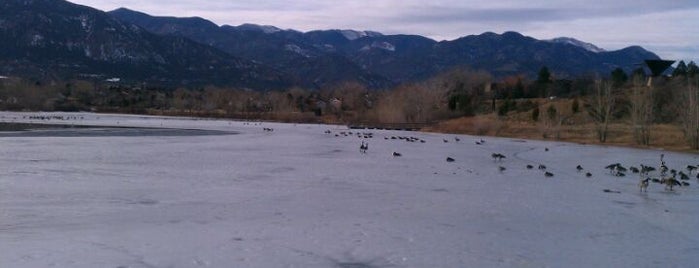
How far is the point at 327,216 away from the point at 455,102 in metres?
77.5

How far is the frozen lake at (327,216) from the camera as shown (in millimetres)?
11133

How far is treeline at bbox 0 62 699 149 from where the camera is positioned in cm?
5716

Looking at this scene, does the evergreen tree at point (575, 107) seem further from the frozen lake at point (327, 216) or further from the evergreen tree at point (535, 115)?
the frozen lake at point (327, 216)

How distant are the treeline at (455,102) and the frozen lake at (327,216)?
29593mm

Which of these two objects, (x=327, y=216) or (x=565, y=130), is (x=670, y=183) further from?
(x=565, y=130)

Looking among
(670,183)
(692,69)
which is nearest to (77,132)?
(670,183)

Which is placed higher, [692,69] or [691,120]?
[692,69]

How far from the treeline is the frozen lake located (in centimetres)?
2959

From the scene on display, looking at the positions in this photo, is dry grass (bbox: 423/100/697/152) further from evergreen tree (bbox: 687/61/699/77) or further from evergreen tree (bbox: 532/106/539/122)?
evergreen tree (bbox: 687/61/699/77)

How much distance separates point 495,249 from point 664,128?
5035 cm


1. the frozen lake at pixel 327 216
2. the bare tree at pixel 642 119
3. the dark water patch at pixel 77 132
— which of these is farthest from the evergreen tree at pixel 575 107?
the frozen lake at pixel 327 216

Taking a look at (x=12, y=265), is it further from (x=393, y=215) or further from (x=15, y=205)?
(x=393, y=215)

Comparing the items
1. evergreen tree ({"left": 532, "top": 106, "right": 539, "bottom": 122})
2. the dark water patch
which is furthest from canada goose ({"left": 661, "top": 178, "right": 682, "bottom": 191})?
evergreen tree ({"left": 532, "top": 106, "right": 539, "bottom": 122})

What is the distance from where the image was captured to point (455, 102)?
298 ft
